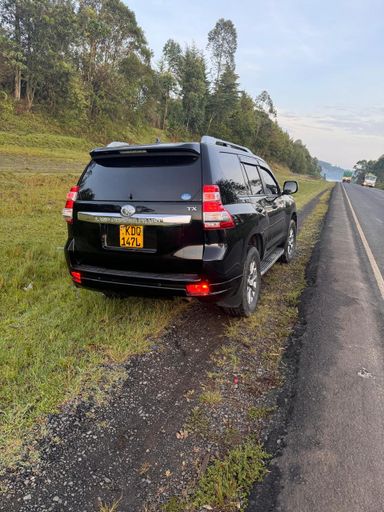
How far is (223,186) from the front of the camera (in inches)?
129

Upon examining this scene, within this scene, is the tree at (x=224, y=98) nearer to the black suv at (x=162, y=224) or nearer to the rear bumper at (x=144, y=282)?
the black suv at (x=162, y=224)

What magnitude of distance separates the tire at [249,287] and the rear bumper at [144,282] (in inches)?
9.6

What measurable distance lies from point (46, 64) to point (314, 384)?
42.4 meters

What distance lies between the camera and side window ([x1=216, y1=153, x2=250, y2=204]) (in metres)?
3.29

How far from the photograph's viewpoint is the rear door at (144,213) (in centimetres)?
307

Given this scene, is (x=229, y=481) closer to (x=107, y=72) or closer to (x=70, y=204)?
(x=70, y=204)

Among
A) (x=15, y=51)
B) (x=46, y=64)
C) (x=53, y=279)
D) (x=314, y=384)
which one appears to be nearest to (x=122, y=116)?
(x=46, y=64)

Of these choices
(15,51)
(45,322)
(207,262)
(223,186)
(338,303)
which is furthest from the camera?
(15,51)

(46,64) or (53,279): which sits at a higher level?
(46,64)

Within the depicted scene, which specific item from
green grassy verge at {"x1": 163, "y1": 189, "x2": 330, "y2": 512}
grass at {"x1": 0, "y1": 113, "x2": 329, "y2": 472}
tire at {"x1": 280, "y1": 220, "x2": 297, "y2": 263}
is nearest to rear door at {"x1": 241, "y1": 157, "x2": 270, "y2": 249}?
green grassy verge at {"x1": 163, "y1": 189, "x2": 330, "y2": 512}

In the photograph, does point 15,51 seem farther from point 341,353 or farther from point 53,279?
point 341,353

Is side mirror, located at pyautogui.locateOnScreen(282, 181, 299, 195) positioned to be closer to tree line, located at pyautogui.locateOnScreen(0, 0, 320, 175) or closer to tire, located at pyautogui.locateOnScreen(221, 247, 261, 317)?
tire, located at pyautogui.locateOnScreen(221, 247, 261, 317)

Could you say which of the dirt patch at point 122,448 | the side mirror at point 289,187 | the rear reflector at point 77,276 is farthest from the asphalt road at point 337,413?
the rear reflector at point 77,276

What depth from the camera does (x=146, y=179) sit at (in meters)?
3.24
